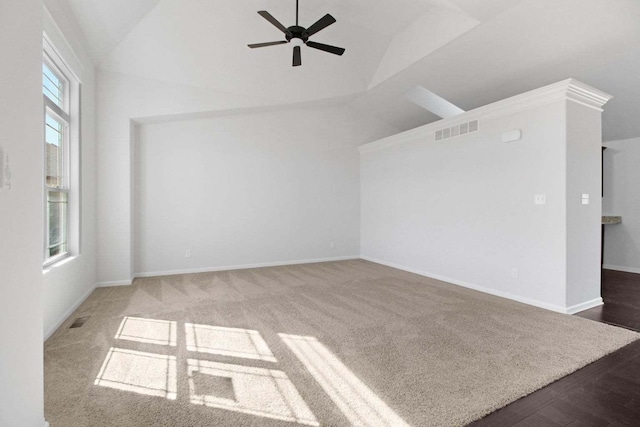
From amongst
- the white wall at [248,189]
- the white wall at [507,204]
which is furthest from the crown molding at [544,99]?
the white wall at [248,189]

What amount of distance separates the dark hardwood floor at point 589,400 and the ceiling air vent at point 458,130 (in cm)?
298

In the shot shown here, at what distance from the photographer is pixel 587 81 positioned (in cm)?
423

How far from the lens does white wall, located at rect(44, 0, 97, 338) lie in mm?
2906

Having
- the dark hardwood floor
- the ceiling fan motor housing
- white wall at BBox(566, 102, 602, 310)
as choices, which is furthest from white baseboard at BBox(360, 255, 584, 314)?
the ceiling fan motor housing

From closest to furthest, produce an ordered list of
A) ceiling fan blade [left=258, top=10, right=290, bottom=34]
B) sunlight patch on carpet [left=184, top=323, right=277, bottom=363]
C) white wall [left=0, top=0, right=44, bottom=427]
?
white wall [left=0, top=0, right=44, bottom=427], sunlight patch on carpet [left=184, top=323, right=277, bottom=363], ceiling fan blade [left=258, top=10, right=290, bottom=34]

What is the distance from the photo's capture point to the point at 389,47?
5.23 m

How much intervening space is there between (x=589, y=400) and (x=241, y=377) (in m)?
2.15

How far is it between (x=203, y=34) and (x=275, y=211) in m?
3.14

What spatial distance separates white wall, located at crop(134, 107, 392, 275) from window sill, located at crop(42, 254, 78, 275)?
1543mm

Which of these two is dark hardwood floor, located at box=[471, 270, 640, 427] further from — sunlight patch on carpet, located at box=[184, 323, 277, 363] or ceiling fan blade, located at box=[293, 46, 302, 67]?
ceiling fan blade, located at box=[293, 46, 302, 67]

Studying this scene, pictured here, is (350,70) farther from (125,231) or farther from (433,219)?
(125,231)

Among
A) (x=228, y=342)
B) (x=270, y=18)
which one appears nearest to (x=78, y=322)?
(x=228, y=342)

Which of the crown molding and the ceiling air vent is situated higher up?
the crown molding

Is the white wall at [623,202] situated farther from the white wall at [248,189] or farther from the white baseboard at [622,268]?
the white wall at [248,189]
